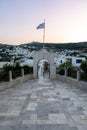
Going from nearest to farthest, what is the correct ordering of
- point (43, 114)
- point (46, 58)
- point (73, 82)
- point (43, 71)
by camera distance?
point (43, 114) < point (73, 82) < point (46, 58) < point (43, 71)

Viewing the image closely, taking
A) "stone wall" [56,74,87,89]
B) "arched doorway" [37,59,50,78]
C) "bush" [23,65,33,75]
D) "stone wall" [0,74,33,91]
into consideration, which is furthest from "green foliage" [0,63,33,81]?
"stone wall" [56,74,87,89]

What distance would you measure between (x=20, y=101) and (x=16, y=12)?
453 inches

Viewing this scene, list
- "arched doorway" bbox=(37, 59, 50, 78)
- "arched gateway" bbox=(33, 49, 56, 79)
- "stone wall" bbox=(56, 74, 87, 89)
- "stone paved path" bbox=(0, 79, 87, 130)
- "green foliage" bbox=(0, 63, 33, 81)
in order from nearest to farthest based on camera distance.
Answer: "stone paved path" bbox=(0, 79, 87, 130) < "stone wall" bbox=(56, 74, 87, 89) < "green foliage" bbox=(0, 63, 33, 81) < "arched gateway" bbox=(33, 49, 56, 79) < "arched doorway" bbox=(37, 59, 50, 78)

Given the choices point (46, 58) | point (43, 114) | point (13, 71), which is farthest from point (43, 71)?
point (43, 114)

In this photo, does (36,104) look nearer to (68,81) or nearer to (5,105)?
(5,105)

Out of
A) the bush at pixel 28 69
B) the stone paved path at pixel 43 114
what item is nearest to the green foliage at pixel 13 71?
the bush at pixel 28 69

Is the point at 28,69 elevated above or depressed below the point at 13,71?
below

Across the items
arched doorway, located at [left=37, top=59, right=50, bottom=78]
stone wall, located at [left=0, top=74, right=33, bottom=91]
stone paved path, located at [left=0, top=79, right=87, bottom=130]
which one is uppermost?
stone paved path, located at [left=0, top=79, right=87, bottom=130]

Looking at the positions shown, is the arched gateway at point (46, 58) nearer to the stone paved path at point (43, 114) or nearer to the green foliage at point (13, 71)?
the green foliage at point (13, 71)

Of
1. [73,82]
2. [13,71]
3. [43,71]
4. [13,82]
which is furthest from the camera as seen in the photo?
[43,71]

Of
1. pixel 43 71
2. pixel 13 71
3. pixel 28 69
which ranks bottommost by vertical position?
pixel 43 71

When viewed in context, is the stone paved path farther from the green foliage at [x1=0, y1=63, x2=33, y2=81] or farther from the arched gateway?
the arched gateway

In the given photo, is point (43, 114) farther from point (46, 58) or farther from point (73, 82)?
point (46, 58)

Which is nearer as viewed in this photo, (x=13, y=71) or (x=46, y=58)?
(x=13, y=71)
